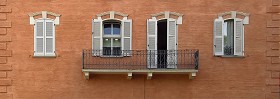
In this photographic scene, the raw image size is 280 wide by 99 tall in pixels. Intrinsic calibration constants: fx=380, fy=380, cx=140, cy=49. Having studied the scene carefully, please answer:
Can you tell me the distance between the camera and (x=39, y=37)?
48.5ft

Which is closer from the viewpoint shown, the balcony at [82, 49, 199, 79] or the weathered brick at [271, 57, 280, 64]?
the balcony at [82, 49, 199, 79]

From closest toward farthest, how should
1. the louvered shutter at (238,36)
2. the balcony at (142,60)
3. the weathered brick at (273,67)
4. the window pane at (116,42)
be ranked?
the balcony at (142,60), the weathered brick at (273,67), the louvered shutter at (238,36), the window pane at (116,42)

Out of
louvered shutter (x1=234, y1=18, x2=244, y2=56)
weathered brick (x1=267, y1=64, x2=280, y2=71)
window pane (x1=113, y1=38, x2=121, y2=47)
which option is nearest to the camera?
weathered brick (x1=267, y1=64, x2=280, y2=71)

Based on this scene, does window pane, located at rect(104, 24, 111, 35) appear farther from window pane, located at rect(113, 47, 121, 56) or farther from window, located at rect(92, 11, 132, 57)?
window pane, located at rect(113, 47, 121, 56)

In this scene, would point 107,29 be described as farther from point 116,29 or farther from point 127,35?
point 127,35

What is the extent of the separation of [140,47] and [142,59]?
499mm

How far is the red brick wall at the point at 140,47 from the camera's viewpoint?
14734 millimetres

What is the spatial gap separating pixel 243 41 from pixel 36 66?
811 cm

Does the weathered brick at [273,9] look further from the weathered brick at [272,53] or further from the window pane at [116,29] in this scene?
the window pane at [116,29]

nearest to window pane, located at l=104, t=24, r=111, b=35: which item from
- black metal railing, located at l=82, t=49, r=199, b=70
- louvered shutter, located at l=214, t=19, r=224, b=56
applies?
black metal railing, located at l=82, t=49, r=199, b=70

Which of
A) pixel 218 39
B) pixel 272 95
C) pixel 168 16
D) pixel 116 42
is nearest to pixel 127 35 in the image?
pixel 116 42

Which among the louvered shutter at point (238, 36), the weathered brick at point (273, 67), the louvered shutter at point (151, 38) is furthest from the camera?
the louvered shutter at point (238, 36)

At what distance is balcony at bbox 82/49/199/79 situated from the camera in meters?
14.5

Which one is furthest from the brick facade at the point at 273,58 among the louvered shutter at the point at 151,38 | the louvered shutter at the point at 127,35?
the louvered shutter at the point at 127,35
